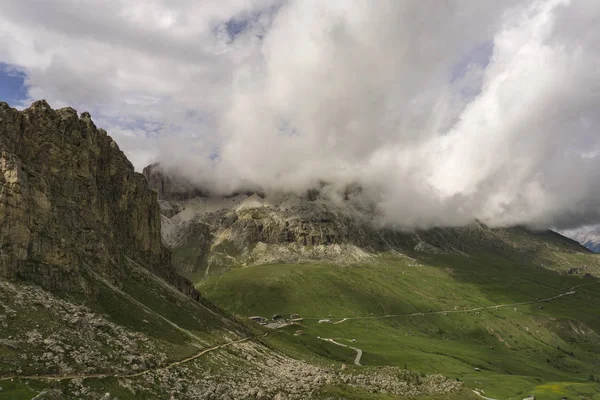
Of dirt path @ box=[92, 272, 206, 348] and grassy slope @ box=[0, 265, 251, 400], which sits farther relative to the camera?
dirt path @ box=[92, 272, 206, 348]

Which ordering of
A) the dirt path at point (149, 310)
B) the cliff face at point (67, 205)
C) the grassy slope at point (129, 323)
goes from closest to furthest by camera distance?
1. the grassy slope at point (129, 323)
2. the cliff face at point (67, 205)
3. the dirt path at point (149, 310)

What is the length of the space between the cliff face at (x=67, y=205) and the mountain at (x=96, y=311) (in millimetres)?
368

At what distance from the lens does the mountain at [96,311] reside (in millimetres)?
67188

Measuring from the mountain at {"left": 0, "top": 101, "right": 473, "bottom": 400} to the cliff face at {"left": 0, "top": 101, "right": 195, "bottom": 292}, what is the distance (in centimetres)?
37

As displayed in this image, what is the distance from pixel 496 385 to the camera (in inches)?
7854

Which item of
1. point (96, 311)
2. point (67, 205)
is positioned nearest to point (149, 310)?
point (96, 311)

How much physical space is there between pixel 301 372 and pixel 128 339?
182ft

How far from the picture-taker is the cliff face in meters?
92.3

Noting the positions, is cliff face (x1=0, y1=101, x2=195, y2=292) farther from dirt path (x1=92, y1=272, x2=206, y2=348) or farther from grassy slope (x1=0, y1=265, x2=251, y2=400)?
grassy slope (x1=0, y1=265, x2=251, y2=400)

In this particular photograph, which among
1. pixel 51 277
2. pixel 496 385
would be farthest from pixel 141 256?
pixel 496 385

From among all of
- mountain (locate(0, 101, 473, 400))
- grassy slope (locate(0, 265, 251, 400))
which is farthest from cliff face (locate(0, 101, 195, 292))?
grassy slope (locate(0, 265, 251, 400))

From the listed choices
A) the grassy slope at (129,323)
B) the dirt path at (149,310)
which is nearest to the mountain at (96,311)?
the grassy slope at (129,323)

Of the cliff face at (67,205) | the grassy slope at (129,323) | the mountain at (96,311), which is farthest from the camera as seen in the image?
Answer: the cliff face at (67,205)

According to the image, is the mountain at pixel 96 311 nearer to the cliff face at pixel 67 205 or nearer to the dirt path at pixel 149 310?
the cliff face at pixel 67 205
